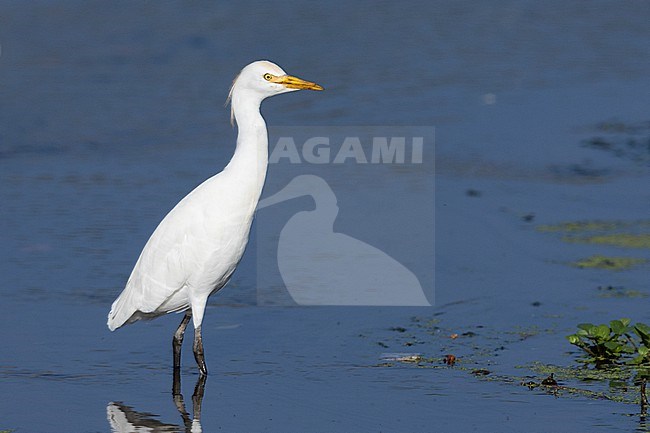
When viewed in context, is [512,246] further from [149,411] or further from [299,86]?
[149,411]

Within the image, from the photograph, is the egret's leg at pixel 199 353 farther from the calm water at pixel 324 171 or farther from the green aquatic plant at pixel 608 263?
the green aquatic plant at pixel 608 263

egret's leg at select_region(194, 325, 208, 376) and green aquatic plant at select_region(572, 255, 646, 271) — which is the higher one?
green aquatic plant at select_region(572, 255, 646, 271)

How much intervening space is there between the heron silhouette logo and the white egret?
51.7 inches

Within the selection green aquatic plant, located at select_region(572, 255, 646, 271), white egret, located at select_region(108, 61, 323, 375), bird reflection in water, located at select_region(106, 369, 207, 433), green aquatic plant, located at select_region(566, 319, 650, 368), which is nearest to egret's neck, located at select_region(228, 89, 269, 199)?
white egret, located at select_region(108, 61, 323, 375)

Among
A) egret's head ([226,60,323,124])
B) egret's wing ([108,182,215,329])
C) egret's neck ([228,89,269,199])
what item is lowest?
egret's wing ([108,182,215,329])

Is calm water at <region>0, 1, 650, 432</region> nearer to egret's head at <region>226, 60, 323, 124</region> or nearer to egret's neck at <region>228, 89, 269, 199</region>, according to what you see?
egret's neck at <region>228, 89, 269, 199</region>

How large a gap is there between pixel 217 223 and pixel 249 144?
17.2 inches

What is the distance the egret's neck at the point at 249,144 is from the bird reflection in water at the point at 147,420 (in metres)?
1.14

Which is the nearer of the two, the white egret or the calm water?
the calm water

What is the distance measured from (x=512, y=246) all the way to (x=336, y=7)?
755 cm

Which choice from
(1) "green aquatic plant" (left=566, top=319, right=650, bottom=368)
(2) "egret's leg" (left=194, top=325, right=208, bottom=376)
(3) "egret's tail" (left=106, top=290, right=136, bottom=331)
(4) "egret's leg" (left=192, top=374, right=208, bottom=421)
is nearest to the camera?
(4) "egret's leg" (left=192, top=374, right=208, bottom=421)

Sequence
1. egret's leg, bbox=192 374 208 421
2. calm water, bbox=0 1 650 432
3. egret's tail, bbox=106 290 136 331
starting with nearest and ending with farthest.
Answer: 1. egret's leg, bbox=192 374 208 421
2. calm water, bbox=0 1 650 432
3. egret's tail, bbox=106 290 136 331

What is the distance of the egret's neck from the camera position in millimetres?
6156

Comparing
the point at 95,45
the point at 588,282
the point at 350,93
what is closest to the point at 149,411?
the point at 588,282
